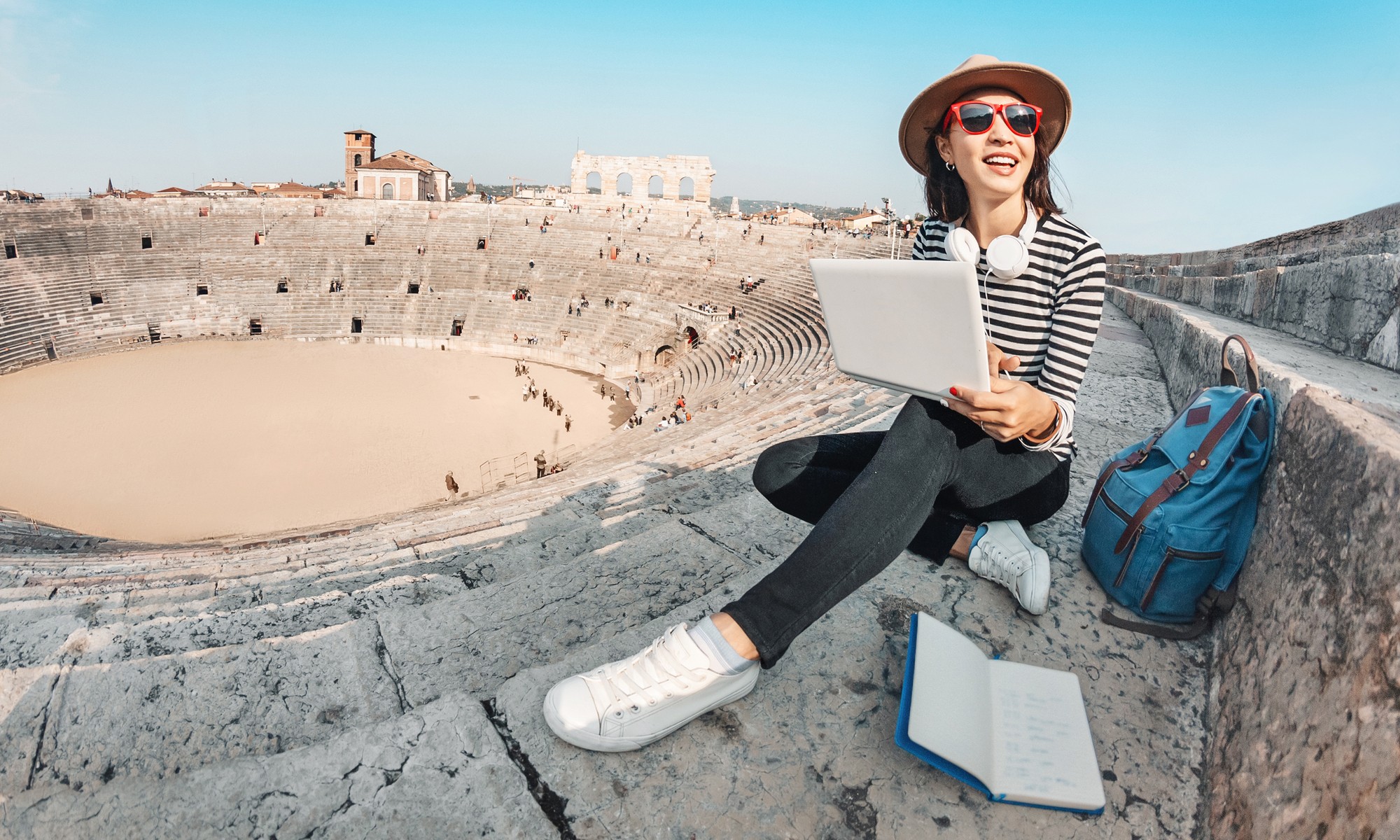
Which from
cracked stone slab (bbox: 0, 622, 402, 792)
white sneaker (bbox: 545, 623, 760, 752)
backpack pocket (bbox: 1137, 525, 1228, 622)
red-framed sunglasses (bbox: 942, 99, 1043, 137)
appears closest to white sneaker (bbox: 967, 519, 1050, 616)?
backpack pocket (bbox: 1137, 525, 1228, 622)

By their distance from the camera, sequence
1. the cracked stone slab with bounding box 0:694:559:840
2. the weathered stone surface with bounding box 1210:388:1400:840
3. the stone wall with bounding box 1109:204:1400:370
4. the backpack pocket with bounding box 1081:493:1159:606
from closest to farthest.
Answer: the weathered stone surface with bounding box 1210:388:1400:840 → the cracked stone slab with bounding box 0:694:559:840 → the backpack pocket with bounding box 1081:493:1159:606 → the stone wall with bounding box 1109:204:1400:370

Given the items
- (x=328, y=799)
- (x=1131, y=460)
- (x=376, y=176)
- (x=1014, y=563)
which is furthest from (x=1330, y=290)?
(x=376, y=176)

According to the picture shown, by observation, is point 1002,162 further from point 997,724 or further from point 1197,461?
point 997,724

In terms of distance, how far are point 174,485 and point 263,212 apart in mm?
19701

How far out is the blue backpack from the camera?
178 centimetres

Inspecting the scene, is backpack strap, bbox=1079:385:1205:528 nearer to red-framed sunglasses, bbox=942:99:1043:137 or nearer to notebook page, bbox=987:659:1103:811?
notebook page, bbox=987:659:1103:811

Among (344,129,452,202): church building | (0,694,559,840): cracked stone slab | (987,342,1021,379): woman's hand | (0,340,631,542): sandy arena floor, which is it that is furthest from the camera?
(344,129,452,202): church building

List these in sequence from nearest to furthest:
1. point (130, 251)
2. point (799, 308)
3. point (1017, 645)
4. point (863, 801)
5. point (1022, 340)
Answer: point (863, 801) < point (1017, 645) < point (1022, 340) < point (799, 308) < point (130, 251)

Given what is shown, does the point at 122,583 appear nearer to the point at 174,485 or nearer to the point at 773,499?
the point at 773,499

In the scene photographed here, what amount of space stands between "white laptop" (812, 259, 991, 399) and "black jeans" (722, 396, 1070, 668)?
0.41ft

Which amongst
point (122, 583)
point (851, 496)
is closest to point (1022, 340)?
point (851, 496)

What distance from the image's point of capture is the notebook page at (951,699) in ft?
4.74

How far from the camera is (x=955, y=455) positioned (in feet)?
6.07

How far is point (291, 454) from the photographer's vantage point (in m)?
13.2
